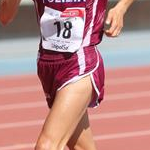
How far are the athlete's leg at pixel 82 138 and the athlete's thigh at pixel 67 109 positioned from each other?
0.25 metres

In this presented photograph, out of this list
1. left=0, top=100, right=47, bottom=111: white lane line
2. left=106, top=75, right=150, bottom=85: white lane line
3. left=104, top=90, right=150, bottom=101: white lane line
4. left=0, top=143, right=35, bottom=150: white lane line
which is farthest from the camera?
left=106, top=75, right=150, bottom=85: white lane line

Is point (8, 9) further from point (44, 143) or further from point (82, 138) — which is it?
point (82, 138)

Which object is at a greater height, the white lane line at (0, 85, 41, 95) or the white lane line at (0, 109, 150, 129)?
the white lane line at (0, 109, 150, 129)

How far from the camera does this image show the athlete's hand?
316cm

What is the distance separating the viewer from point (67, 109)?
125 inches

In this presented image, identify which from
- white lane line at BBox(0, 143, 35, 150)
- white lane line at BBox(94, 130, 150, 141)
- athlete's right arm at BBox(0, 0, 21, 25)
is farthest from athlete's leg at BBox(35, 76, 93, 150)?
white lane line at BBox(94, 130, 150, 141)

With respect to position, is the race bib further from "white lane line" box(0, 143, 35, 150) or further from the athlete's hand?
"white lane line" box(0, 143, 35, 150)

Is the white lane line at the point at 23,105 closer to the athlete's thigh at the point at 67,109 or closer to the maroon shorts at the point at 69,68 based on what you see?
the maroon shorts at the point at 69,68

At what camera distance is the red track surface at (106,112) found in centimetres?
538

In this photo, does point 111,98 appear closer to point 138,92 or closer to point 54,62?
point 138,92

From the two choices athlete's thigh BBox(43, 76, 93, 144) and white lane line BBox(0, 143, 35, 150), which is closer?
athlete's thigh BBox(43, 76, 93, 144)

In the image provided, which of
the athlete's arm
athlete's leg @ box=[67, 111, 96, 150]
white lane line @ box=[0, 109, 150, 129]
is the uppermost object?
the athlete's arm

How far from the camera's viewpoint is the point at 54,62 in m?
3.30

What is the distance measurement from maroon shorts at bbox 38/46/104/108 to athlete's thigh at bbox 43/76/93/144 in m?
0.04
